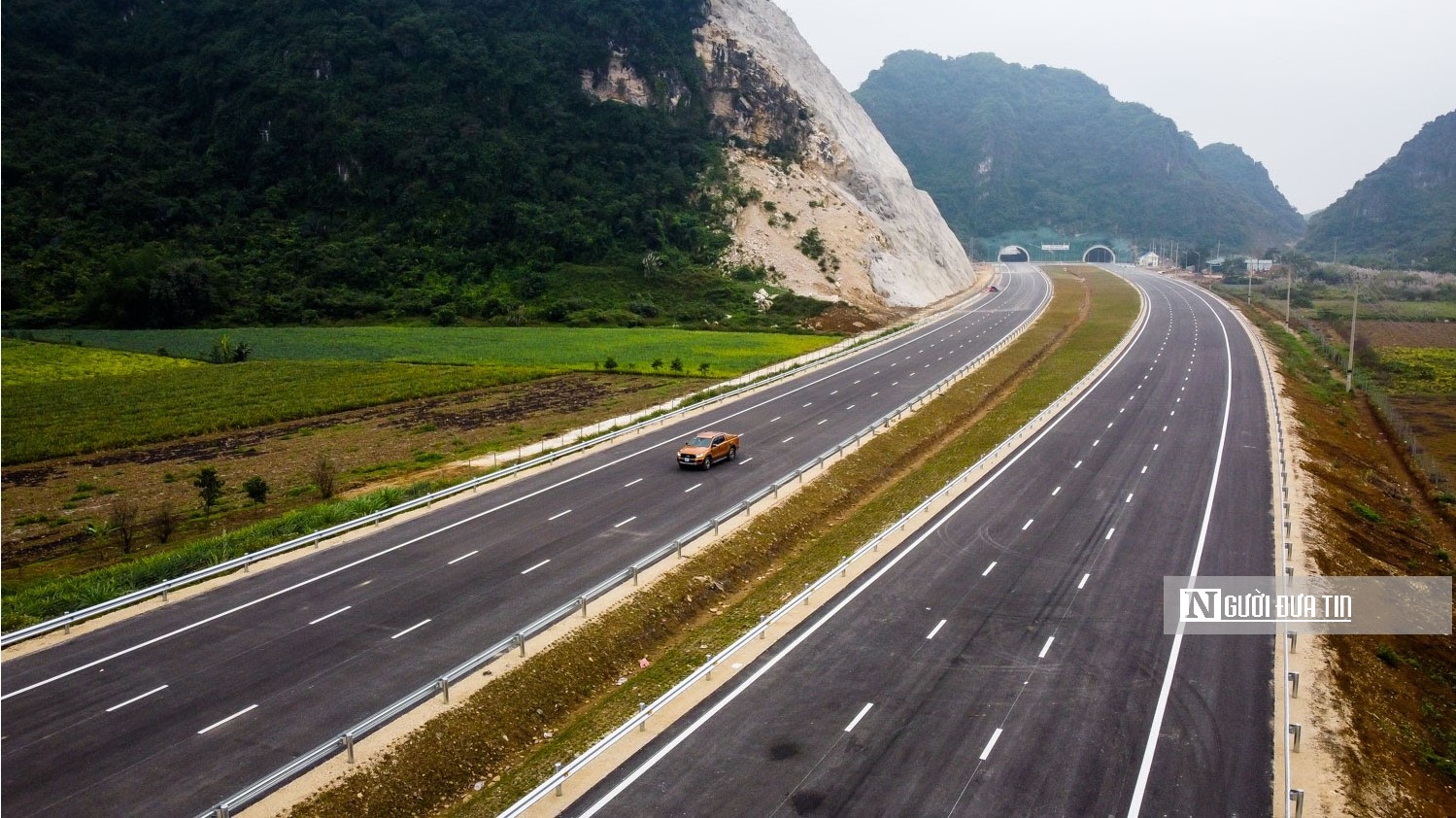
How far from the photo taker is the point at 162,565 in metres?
27.9

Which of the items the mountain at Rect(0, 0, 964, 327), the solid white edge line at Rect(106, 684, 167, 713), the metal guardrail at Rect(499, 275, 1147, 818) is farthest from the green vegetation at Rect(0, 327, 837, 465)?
the solid white edge line at Rect(106, 684, 167, 713)

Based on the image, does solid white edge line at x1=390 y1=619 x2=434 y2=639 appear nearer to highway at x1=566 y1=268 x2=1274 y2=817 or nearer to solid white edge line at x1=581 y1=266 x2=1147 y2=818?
highway at x1=566 y1=268 x2=1274 y2=817

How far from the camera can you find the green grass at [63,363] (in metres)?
66.2

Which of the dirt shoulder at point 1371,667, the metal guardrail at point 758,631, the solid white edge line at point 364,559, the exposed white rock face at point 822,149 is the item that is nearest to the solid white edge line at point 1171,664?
the dirt shoulder at point 1371,667

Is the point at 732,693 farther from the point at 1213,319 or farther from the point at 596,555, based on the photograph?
the point at 1213,319

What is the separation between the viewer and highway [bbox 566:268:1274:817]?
17.5 metres

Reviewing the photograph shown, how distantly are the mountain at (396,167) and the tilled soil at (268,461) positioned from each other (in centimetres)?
4087

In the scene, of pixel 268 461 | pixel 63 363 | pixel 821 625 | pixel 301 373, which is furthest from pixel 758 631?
pixel 63 363

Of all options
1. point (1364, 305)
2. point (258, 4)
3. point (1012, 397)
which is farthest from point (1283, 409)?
point (258, 4)

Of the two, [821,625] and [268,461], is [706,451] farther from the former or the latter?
[268,461]

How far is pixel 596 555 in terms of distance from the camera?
3002 centimetres

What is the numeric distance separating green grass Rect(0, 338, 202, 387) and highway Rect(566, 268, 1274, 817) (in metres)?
65.1

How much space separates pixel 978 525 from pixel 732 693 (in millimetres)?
15370

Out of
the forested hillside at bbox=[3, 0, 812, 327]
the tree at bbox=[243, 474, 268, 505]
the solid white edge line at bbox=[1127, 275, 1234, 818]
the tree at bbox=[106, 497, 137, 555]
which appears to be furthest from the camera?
the forested hillside at bbox=[3, 0, 812, 327]
